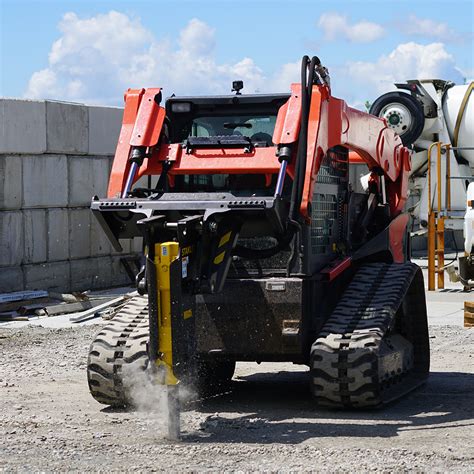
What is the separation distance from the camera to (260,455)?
281 inches

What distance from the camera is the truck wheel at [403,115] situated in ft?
67.5

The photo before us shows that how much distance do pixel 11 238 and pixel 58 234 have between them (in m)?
1.06

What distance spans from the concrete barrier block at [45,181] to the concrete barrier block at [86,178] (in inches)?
7.1

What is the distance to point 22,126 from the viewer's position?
53.8ft

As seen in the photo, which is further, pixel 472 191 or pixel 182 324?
pixel 472 191

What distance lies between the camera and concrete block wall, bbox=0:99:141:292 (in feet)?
53.0

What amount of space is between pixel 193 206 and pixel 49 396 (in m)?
2.43

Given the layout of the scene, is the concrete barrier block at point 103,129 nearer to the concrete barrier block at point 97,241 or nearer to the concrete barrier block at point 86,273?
the concrete barrier block at point 97,241

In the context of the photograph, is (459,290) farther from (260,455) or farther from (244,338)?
(260,455)

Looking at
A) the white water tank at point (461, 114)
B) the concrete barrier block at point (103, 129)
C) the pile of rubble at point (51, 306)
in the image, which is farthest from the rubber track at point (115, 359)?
the white water tank at point (461, 114)

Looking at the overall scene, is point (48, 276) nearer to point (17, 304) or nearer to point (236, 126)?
point (17, 304)

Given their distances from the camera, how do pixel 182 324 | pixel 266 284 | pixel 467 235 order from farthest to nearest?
pixel 467 235 → pixel 266 284 → pixel 182 324

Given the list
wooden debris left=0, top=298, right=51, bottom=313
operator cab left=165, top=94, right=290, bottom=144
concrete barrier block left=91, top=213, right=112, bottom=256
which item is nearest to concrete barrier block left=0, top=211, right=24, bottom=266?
wooden debris left=0, top=298, right=51, bottom=313

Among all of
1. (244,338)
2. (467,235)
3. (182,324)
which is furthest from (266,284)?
(467,235)
